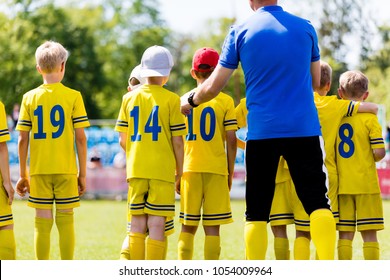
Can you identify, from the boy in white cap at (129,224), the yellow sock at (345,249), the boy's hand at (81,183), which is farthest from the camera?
the yellow sock at (345,249)

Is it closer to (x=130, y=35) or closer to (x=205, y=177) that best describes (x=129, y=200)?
(x=205, y=177)

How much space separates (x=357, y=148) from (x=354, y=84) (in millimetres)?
577

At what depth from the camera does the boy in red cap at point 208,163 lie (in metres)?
7.19

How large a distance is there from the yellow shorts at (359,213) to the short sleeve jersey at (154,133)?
1748 mm

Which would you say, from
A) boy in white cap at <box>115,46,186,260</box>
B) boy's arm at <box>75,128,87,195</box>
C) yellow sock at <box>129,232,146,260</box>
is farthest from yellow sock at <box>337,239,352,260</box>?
boy's arm at <box>75,128,87,195</box>

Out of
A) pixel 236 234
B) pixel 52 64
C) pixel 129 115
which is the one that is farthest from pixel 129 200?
pixel 236 234

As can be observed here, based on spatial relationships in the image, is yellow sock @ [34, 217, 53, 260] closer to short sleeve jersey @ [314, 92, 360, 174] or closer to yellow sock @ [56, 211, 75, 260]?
yellow sock @ [56, 211, 75, 260]

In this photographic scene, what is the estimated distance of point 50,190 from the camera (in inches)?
278

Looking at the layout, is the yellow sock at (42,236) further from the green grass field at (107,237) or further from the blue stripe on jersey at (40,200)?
the green grass field at (107,237)

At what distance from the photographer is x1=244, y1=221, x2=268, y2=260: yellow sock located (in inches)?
229

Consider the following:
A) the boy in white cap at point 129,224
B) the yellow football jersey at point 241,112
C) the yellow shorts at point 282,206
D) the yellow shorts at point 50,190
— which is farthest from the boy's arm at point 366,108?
the yellow shorts at point 50,190

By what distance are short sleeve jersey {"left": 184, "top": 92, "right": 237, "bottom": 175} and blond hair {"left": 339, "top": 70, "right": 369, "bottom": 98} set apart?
106 cm

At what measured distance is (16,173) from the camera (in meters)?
21.8

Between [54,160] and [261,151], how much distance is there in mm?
2098
